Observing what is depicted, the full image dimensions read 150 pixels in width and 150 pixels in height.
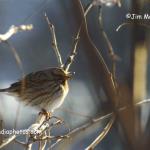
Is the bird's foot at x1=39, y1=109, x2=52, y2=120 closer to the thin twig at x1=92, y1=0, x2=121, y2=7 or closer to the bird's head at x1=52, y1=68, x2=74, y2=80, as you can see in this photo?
the bird's head at x1=52, y1=68, x2=74, y2=80

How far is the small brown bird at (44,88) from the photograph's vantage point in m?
1.00

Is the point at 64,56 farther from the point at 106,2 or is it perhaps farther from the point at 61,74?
the point at 106,2

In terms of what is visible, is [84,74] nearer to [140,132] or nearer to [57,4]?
[57,4]

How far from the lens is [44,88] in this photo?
3.57 ft

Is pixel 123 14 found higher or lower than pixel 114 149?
higher

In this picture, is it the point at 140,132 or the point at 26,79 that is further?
the point at 26,79

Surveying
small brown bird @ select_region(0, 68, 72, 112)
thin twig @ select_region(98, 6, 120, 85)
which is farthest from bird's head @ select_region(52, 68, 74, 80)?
thin twig @ select_region(98, 6, 120, 85)

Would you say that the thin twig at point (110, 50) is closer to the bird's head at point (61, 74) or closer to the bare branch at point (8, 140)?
the bird's head at point (61, 74)

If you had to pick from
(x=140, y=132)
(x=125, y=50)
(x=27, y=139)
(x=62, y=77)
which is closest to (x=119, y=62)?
(x=125, y=50)

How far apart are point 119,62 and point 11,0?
30cm

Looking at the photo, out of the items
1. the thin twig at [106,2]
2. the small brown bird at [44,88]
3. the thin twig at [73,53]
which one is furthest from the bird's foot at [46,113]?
the thin twig at [106,2]

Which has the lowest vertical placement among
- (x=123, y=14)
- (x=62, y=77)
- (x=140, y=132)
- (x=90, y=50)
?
(x=140, y=132)

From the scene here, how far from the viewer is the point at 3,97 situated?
100 cm

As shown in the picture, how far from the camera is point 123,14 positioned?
104 centimetres
